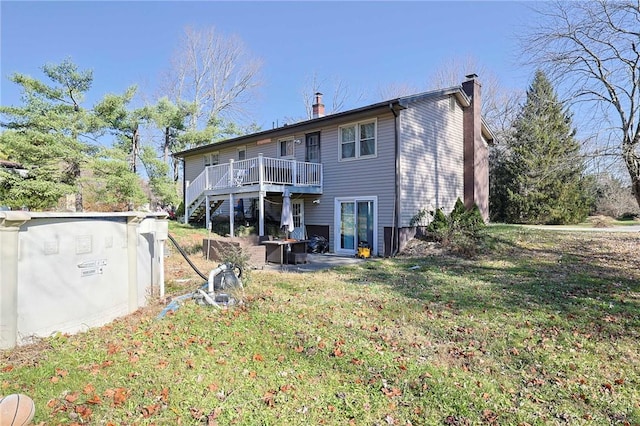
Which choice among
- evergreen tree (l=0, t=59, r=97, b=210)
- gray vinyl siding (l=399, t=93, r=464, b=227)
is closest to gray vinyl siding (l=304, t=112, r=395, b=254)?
gray vinyl siding (l=399, t=93, r=464, b=227)

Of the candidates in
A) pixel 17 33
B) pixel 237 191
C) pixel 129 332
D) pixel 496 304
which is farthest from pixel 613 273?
pixel 17 33

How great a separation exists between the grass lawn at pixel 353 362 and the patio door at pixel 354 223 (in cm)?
627

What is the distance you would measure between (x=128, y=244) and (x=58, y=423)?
305 cm

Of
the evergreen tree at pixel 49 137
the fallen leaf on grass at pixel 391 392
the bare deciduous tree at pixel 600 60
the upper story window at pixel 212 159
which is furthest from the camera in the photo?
the upper story window at pixel 212 159

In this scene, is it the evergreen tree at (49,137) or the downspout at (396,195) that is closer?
the downspout at (396,195)

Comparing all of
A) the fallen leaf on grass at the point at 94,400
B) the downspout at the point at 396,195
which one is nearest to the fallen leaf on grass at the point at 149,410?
the fallen leaf on grass at the point at 94,400

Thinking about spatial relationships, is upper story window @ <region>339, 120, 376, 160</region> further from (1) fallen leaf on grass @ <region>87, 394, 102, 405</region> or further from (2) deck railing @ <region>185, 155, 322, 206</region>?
(1) fallen leaf on grass @ <region>87, 394, 102, 405</region>

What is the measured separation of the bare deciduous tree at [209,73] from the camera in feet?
103

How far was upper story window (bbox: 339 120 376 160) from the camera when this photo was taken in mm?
13164

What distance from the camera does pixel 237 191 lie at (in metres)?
14.3

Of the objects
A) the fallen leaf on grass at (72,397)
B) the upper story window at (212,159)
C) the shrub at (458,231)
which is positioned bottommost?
the fallen leaf on grass at (72,397)

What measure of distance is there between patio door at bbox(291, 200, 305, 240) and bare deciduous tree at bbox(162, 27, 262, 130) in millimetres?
18704

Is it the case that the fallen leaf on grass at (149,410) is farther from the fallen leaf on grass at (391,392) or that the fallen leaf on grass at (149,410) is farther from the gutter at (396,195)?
the gutter at (396,195)

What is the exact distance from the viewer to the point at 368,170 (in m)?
13.2
